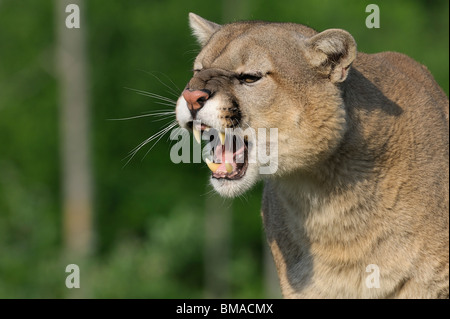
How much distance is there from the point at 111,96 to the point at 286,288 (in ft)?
80.7

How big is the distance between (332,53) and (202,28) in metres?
1.54

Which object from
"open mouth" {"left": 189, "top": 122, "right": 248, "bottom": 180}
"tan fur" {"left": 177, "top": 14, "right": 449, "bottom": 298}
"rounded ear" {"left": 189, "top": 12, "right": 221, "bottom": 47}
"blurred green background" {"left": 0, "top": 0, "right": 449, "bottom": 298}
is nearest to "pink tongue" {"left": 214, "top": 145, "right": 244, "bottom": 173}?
"open mouth" {"left": 189, "top": 122, "right": 248, "bottom": 180}

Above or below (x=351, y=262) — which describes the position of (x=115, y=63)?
above

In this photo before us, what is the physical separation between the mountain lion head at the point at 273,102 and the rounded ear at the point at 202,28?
2.96 feet

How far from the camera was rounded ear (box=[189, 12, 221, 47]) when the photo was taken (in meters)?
8.05

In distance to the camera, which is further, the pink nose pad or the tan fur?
the tan fur

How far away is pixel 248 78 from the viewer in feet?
22.9

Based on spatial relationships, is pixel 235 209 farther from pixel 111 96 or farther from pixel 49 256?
pixel 49 256

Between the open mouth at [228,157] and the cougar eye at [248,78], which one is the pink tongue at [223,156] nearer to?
the open mouth at [228,157]

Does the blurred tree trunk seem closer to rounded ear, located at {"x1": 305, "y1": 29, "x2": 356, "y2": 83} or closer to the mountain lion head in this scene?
the mountain lion head

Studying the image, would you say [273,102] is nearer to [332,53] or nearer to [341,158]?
[332,53]

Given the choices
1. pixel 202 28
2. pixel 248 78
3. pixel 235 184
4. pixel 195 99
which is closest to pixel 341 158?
pixel 235 184
